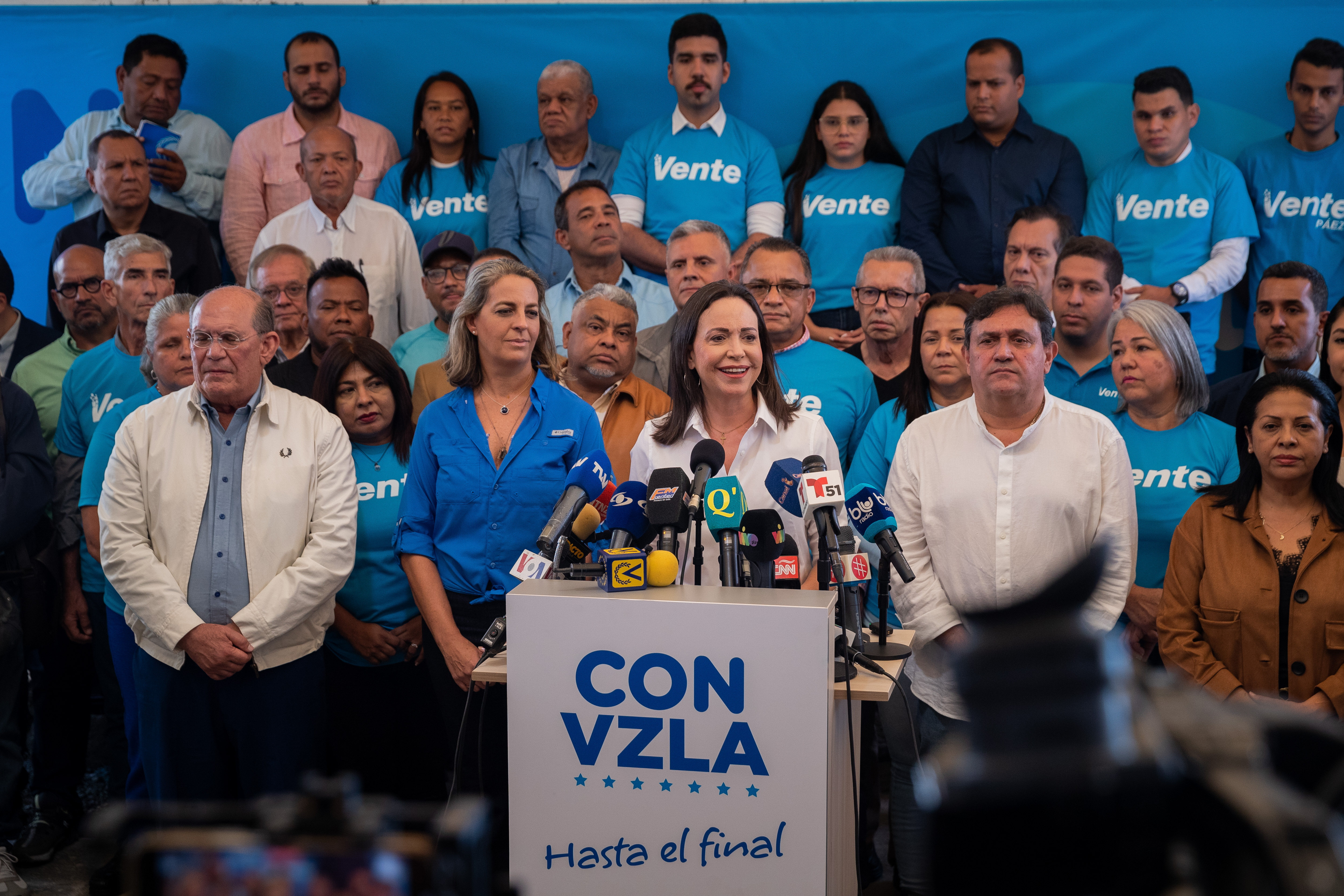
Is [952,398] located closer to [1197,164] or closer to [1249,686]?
[1249,686]

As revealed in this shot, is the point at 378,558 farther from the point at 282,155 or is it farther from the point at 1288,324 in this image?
the point at 1288,324

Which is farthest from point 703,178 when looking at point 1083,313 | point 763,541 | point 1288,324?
point 763,541

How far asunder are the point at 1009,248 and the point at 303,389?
2909mm

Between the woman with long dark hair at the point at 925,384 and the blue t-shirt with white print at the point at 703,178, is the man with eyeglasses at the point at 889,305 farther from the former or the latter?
the blue t-shirt with white print at the point at 703,178

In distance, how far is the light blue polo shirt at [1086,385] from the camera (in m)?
4.19

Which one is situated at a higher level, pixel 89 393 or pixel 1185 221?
pixel 1185 221

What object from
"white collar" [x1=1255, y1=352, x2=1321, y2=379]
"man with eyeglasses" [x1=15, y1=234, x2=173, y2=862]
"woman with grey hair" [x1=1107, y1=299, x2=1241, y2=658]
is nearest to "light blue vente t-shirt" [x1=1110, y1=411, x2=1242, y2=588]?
"woman with grey hair" [x1=1107, y1=299, x2=1241, y2=658]

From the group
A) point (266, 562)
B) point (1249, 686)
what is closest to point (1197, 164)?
point (1249, 686)

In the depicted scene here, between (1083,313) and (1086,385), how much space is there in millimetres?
288

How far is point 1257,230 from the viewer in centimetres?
494

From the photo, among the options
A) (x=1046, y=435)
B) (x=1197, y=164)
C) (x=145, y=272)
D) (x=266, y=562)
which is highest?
(x=1197, y=164)

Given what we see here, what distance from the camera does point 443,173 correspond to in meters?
5.53

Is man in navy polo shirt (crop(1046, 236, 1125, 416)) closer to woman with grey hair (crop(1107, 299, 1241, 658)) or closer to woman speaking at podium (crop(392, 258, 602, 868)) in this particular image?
woman with grey hair (crop(1107, 299, 1241, 658))

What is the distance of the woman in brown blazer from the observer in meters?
3.04
